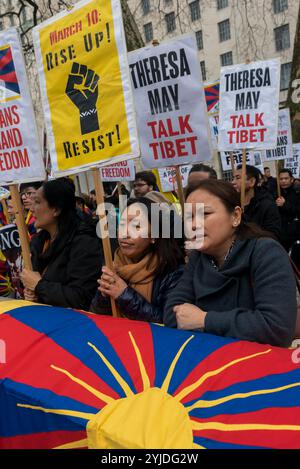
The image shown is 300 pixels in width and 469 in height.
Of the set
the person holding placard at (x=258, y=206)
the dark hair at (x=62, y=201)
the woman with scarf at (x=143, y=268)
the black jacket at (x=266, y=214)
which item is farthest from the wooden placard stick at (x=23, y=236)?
the black jacket at (x=266, y=214)

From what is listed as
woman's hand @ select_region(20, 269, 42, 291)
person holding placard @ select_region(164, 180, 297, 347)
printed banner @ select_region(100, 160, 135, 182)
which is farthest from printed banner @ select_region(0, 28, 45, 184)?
printed banner @ select_region(100, 160, 135, 182)

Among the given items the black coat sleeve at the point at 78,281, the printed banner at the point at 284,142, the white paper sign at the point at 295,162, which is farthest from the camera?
the white paper sign at the point at 295,162

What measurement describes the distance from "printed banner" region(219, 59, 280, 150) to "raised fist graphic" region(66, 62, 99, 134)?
2.57 metres

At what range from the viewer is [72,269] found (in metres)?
2.81

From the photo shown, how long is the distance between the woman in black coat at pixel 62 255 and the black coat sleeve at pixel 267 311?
3.64 ft

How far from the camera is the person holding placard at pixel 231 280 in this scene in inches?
69.3

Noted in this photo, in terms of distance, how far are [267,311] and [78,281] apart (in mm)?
1320

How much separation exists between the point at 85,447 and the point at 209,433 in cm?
39

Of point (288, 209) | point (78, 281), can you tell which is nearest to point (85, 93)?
point (78, 281)

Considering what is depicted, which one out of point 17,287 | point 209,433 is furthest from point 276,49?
point 209,433

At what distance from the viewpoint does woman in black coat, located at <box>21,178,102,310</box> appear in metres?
2.73

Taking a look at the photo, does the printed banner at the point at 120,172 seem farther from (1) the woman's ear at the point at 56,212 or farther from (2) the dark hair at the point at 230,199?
(2) the dark hair at the point at 230,199

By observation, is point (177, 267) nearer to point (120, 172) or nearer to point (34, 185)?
point (34, 185)

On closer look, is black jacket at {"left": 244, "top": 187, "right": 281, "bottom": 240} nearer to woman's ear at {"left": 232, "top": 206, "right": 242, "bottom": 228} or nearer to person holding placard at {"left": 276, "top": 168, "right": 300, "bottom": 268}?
person holding placard at {"left": 276, "top": 168, "right": 300, "bottom": 268}
